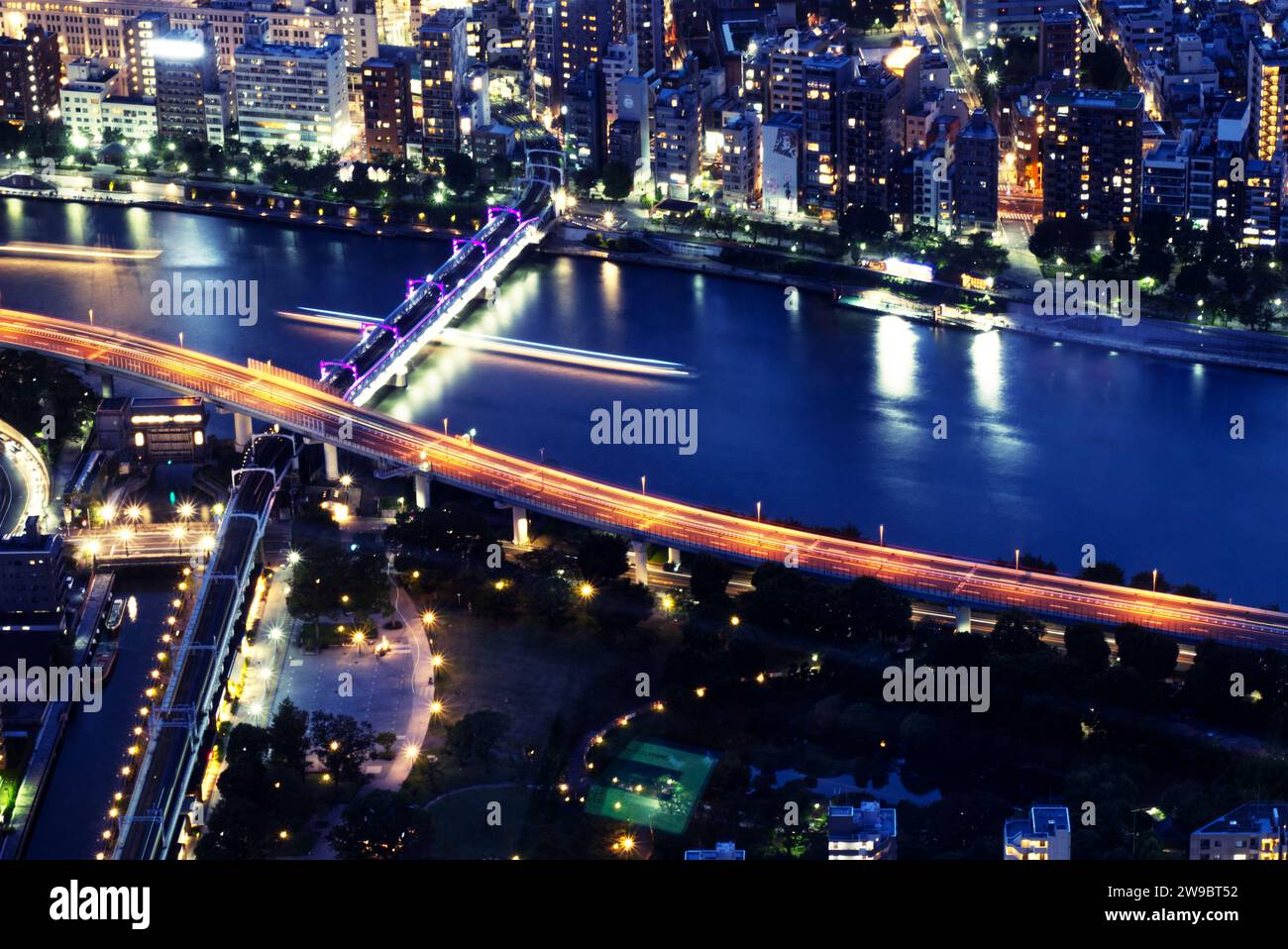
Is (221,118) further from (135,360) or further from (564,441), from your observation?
(564,441)

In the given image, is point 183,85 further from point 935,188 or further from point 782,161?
point 935,188

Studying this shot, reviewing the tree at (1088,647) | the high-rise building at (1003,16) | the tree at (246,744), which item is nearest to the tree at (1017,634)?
the tree at (1088,647)

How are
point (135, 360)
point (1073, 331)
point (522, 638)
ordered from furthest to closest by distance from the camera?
point (1073, 331) < point (135, 360) < point (522, 638)

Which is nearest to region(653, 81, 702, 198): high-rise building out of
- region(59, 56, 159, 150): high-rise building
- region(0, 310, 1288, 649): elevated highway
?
region(59, 56, 159, 150): high-rise building

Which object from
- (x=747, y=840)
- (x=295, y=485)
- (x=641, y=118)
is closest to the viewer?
(x=747, y=840)

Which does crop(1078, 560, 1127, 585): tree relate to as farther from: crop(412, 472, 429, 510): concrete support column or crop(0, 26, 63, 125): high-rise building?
crop(0, 26, 63, 125): high-rise building

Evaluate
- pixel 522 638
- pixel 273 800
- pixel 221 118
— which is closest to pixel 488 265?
pixel 221 118
